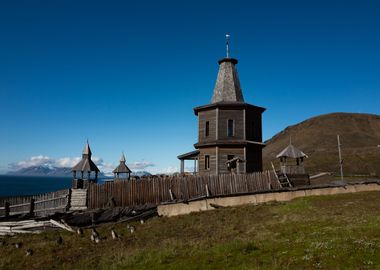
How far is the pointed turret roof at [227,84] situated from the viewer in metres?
33.2

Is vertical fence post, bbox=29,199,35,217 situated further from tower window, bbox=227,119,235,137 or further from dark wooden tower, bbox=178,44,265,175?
tower window, bbox=227,119,235,137

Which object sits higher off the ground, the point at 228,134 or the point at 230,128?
the point at 230,128

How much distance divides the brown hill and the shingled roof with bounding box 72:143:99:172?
71.6m

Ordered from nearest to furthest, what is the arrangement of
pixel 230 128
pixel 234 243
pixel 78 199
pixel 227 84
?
pixel 234 243 → pixel 78 199 → pixel 230 128 → pixel 227 84

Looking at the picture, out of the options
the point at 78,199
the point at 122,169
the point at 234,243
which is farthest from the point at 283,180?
the point at 122,169

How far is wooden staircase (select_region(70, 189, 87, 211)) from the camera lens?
2200 centimetres

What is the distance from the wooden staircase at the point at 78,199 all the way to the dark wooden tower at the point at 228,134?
42.9ft

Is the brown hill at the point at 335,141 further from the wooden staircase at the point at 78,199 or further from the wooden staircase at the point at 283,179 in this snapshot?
the wooden staircase at the point at 78,199

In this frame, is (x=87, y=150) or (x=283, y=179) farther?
(x=87, y=150)

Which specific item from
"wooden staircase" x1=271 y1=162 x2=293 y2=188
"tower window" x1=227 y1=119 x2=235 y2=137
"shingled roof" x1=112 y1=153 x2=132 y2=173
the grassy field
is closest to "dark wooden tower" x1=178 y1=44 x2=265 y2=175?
"tower window" x1=227 y1=119 x2=235 y2=137

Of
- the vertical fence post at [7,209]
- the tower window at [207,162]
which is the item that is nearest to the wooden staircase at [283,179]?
the tower window at [207,162]

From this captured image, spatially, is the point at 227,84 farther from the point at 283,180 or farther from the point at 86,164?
the point at 86,164

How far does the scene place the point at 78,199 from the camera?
22.2m

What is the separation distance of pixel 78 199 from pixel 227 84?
771 inches
